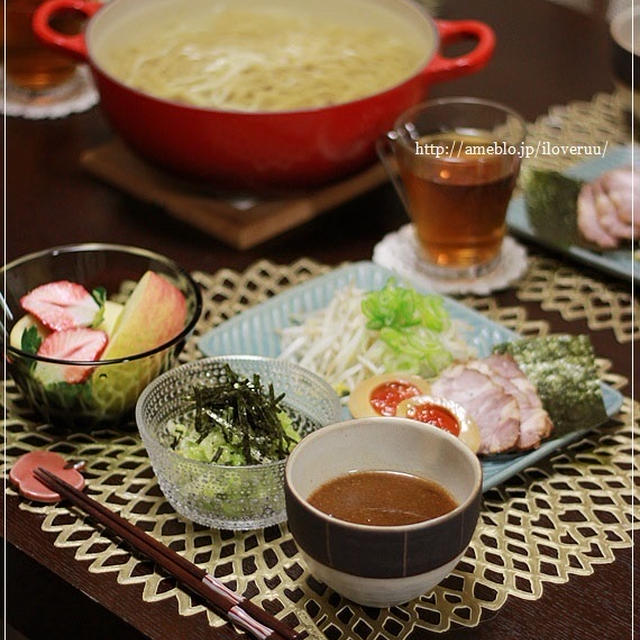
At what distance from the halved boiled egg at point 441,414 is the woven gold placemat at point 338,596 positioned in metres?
0.10

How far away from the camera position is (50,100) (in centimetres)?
246

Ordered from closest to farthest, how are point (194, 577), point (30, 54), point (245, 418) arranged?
point (194, 577), point (245, 418), point (30, 54)

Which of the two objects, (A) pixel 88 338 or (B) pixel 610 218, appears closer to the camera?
(A) pixel 88 338

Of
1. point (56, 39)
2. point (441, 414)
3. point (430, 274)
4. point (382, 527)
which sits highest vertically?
point (56, 39)

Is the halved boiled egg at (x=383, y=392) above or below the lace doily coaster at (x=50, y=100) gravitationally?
below

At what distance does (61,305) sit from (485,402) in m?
0.63

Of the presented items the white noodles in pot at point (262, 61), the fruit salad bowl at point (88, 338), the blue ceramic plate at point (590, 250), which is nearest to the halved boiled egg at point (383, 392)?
the fruit salad bowl at point (88, 338)

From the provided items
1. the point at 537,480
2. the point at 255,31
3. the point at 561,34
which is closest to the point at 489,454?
the point at 537,480

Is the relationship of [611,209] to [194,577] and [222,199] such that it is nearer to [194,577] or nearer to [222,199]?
[222,199]

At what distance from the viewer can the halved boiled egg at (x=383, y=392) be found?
151cm

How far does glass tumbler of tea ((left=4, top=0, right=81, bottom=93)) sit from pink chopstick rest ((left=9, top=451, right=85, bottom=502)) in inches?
42.4

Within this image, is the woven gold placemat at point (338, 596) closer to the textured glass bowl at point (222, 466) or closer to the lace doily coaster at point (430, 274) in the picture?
the textured glass bowl at point (222, 466)

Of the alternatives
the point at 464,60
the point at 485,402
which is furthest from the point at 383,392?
the point at 464,60

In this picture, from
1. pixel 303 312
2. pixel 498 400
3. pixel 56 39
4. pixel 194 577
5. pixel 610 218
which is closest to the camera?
pixel 194 577
